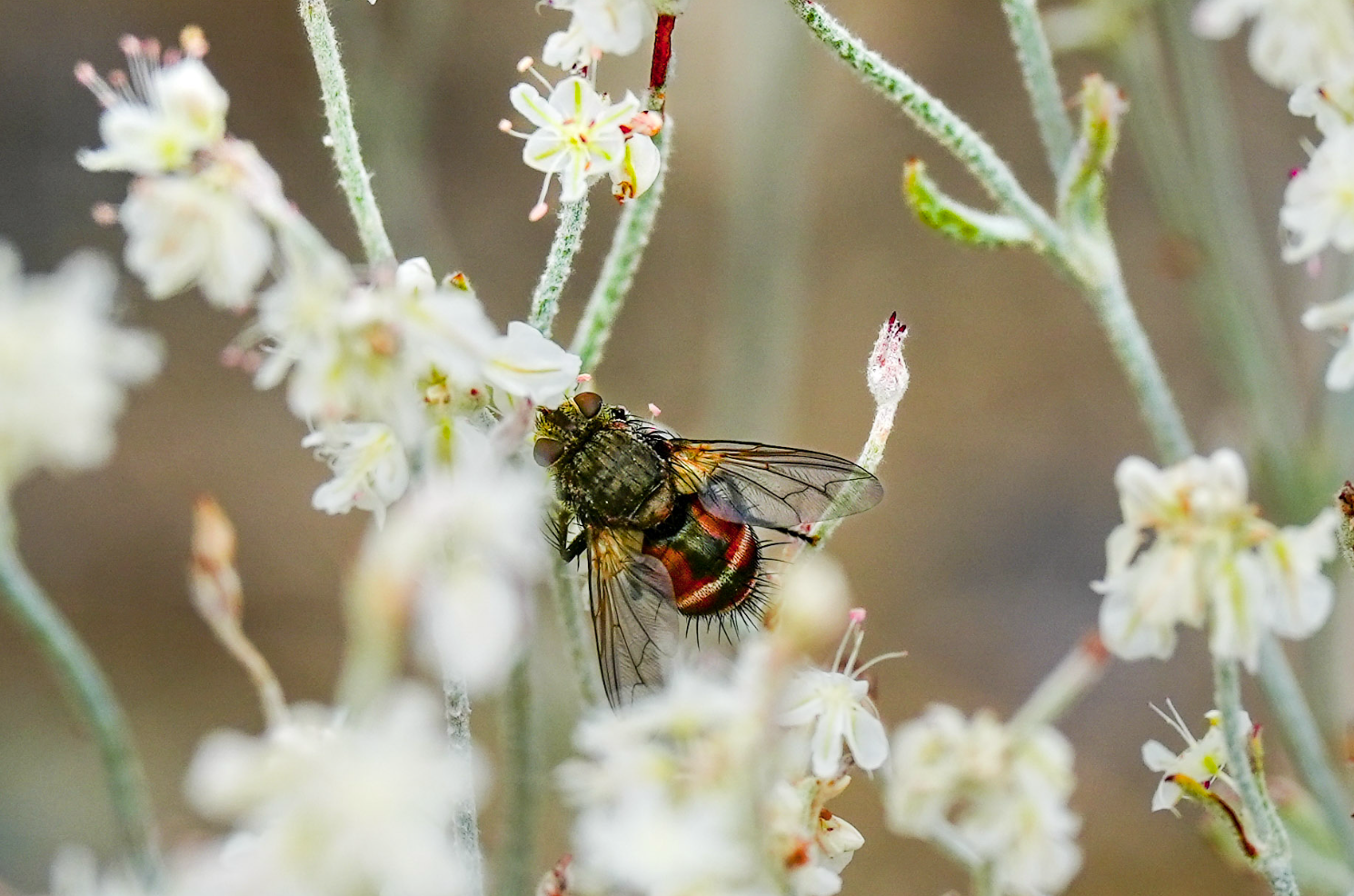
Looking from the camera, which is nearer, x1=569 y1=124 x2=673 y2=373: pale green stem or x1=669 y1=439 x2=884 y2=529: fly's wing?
x1=569 y1=124 x2=673 y2=373: pale green stem

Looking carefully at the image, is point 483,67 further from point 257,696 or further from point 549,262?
point 549,262

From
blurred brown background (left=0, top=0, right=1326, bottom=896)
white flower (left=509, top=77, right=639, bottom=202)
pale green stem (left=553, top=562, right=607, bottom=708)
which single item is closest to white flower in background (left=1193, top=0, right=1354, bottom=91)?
white flower (left=509, top=77, right=639, bottom=202)

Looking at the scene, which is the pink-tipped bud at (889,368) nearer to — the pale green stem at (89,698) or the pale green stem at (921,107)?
the pale green stem at (921,107)

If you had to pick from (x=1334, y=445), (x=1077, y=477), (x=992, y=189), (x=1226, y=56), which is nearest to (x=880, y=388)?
(x=992, y=189)

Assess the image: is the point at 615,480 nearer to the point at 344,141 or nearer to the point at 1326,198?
the point at 344,141

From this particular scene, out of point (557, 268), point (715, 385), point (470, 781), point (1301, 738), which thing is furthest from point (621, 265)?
point (715, 385)

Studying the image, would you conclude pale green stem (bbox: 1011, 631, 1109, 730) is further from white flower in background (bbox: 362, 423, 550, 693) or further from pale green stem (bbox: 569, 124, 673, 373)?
pale green stem (bbox: 569, 124, 673, 373)

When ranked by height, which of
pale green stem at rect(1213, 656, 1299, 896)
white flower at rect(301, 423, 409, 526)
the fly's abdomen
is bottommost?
pale green stem at rect(1213, 656, 1299, 896)

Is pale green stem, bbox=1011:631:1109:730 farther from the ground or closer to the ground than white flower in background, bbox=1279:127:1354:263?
closer to the ground
